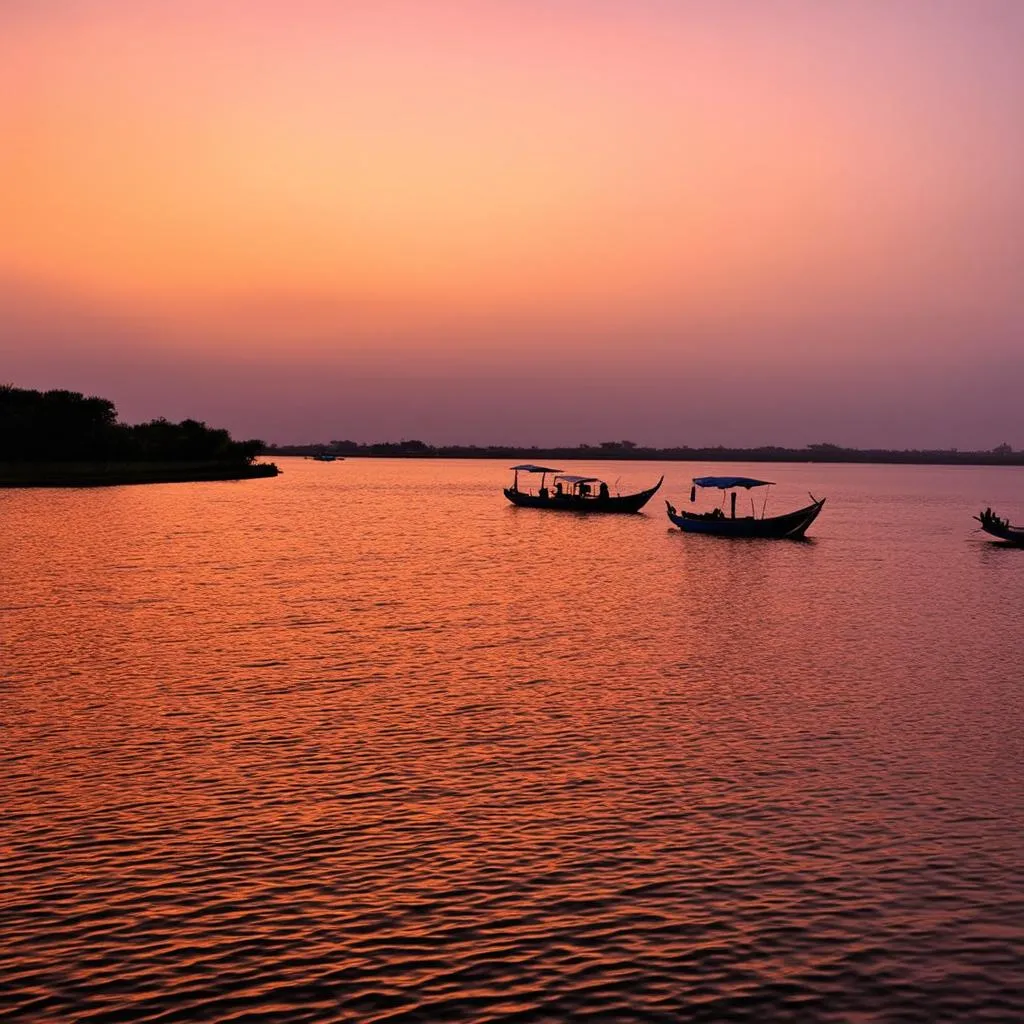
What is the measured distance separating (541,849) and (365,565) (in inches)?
1745

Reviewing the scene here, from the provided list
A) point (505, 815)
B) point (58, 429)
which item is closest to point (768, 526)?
point (505, 815)

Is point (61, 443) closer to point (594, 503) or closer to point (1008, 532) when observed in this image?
point (594, 503)

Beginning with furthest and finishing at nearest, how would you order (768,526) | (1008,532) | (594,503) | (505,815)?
(594,503) < (768,526) < (1008,532) < (505,815)

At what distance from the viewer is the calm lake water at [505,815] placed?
1134 cm

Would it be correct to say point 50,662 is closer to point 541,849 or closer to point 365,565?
point 541,849

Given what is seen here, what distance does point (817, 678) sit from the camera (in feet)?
93.4

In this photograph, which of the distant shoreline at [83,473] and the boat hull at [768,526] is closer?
the boat hull at [768,526]

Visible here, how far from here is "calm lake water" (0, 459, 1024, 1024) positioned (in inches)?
446

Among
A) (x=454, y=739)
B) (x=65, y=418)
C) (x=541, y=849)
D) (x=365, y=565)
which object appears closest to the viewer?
(x=541, y=849)

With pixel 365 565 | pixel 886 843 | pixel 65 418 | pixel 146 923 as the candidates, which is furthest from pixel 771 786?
pixel 65 418

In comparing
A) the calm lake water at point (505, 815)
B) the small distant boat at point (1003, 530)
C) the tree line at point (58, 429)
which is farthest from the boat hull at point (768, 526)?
the tree line at point (58, 429)

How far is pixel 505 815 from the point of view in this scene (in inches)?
659

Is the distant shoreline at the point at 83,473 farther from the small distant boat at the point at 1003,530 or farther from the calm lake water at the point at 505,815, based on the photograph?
the small distant boat at the point at 1003,530

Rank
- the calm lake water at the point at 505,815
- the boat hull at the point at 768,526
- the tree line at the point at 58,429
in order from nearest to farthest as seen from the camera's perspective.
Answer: the calm lake water at the point at 505,815
the boat hull at the point at 768,526
the tree line at the point at 58,429
